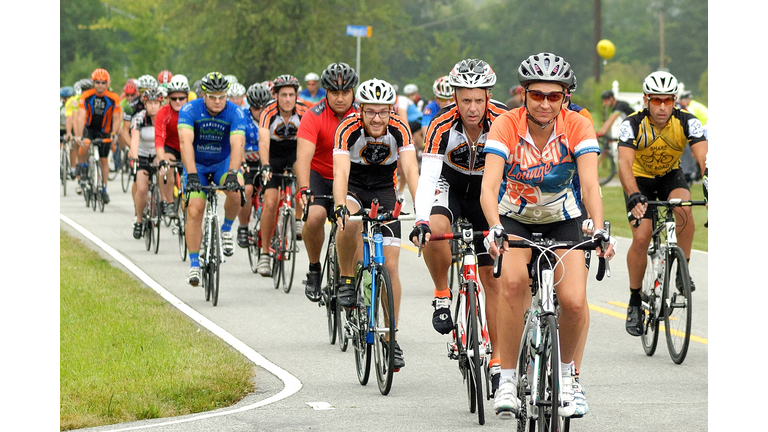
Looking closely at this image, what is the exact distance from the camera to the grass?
7.75 meters

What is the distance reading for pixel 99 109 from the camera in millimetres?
22500

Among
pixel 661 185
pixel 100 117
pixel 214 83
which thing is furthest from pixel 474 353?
pixel 100 117

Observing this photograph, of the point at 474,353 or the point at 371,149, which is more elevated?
the point at 371,149

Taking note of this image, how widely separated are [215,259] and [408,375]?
3.78 m

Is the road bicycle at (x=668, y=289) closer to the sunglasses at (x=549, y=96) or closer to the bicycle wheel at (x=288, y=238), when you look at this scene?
the sunglasses at (x=549, y=96)

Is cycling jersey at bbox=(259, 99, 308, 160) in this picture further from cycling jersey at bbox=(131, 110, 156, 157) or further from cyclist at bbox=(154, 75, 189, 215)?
cycling jersey at bbox=(131, 110, 156, 157)

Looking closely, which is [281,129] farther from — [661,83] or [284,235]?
[661,83]

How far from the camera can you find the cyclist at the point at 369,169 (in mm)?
8602

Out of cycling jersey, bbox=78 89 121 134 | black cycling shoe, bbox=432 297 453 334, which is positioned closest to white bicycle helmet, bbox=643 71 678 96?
black cycling shoe, bbox=432 297 453 334

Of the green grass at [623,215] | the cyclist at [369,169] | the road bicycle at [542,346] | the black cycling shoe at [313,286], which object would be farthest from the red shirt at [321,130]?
the green grass at [623,215]

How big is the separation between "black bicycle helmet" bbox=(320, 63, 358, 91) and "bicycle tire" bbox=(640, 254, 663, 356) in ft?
9.05
